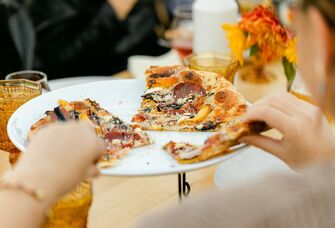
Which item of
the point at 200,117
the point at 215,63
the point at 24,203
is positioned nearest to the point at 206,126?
the point at 200,117

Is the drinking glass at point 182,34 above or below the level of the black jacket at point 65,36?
above

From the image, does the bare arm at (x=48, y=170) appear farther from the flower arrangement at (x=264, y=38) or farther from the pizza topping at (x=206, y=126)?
the flower arrangement at (x=264, y=38)

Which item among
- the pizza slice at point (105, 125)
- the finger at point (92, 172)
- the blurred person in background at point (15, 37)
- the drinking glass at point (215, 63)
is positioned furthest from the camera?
Answer: the blurred person in background at point (15, 37)

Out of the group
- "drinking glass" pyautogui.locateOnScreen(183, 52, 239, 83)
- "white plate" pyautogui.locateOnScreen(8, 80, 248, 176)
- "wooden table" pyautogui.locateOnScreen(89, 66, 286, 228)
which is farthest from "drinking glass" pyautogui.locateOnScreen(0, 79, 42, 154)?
"drinking glass" pyautogui.locateOnScreen(183, 52, 239, 83)

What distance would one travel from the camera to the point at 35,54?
2.16m

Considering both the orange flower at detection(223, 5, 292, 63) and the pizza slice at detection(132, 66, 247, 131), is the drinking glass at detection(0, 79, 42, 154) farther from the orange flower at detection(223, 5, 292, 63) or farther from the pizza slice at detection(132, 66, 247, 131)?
the orange flower at detection(223, 5, 292, 63)

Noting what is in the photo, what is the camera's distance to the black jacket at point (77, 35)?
2.14 m

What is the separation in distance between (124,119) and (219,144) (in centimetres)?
31

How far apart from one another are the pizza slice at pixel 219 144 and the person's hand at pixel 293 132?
15 millimetres

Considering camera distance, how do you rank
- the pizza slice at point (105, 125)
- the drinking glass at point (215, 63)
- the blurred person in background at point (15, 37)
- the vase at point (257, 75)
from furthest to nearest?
the blurred person in background at point (15, 37), the vase at point (257, 75), the drinking glass at point (215, 63), the pizza slice at point (105, 125)

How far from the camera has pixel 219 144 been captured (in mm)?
889

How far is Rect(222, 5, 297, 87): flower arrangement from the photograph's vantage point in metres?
1.41

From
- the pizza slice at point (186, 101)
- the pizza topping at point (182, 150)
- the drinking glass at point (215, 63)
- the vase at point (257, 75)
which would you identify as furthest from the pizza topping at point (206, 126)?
the vase at point (257, 75)

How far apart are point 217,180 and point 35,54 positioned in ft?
4.24
